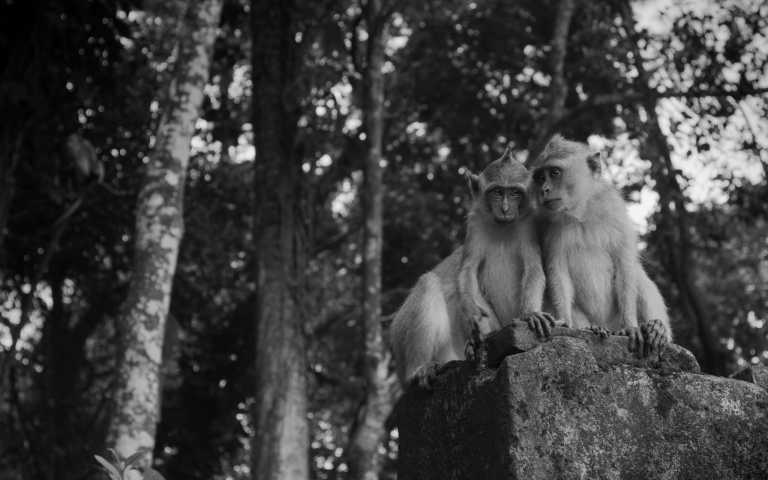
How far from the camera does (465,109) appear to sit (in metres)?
16.6

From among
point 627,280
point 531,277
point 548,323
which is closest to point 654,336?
point 548,323

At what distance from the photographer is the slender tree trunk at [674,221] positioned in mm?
13250

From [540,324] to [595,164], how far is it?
6.42 feet

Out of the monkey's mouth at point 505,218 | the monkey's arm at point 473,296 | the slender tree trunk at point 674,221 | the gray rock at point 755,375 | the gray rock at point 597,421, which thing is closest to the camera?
the gray rock at point 597,421

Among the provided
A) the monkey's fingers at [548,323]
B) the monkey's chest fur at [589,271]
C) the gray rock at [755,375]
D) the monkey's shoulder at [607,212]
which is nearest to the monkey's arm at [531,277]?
the monkey's chest fur at [589,271]

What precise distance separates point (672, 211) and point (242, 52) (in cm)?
737

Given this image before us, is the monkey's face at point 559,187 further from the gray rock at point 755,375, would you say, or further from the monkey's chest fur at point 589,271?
the gray rock at point 755,375

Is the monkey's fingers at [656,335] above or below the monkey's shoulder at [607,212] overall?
below

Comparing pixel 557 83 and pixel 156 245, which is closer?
pixel 156 245

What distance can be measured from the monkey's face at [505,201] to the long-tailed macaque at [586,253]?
4.8 inches

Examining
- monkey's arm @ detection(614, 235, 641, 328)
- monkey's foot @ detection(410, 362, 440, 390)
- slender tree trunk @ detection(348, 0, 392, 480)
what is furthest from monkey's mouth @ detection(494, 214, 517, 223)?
slender tree trunk @ detection(348, 0, 392, 480)

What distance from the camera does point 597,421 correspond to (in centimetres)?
417

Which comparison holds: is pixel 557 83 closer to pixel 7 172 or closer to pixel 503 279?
pixel 7 172

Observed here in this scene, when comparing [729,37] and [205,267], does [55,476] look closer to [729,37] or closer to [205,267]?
[205,267]
